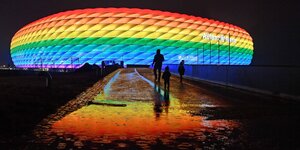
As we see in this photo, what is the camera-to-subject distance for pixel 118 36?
93000mm

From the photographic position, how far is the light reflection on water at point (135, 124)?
808 centimetres

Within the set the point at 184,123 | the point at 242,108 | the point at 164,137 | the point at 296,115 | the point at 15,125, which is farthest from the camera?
the point at 242,108

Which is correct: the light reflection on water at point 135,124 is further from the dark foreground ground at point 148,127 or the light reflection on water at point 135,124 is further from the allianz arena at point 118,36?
the allianz arena at point 118,36

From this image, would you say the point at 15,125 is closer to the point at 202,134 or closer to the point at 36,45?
the point at 202,134

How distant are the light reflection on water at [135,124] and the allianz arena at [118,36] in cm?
7830

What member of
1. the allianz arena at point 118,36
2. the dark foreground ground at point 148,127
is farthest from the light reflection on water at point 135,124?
the allianz arena at point 118,36

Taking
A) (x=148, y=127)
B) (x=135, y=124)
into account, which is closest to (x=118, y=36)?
(x=135, y=124)

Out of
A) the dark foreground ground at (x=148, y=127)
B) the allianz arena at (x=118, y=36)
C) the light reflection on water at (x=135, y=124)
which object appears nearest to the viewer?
the dark foreground ground at (x=148, y=127)

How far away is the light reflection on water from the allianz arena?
78303 millimetres

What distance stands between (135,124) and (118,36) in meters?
84.2

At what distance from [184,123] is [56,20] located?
92.7 meters

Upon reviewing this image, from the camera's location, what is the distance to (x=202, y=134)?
8.20 m

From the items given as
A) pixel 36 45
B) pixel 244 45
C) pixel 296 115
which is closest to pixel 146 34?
pixel 36 45

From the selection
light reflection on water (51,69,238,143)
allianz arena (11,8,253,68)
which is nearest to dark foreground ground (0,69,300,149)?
light reflection on water (51,69,238,143)
